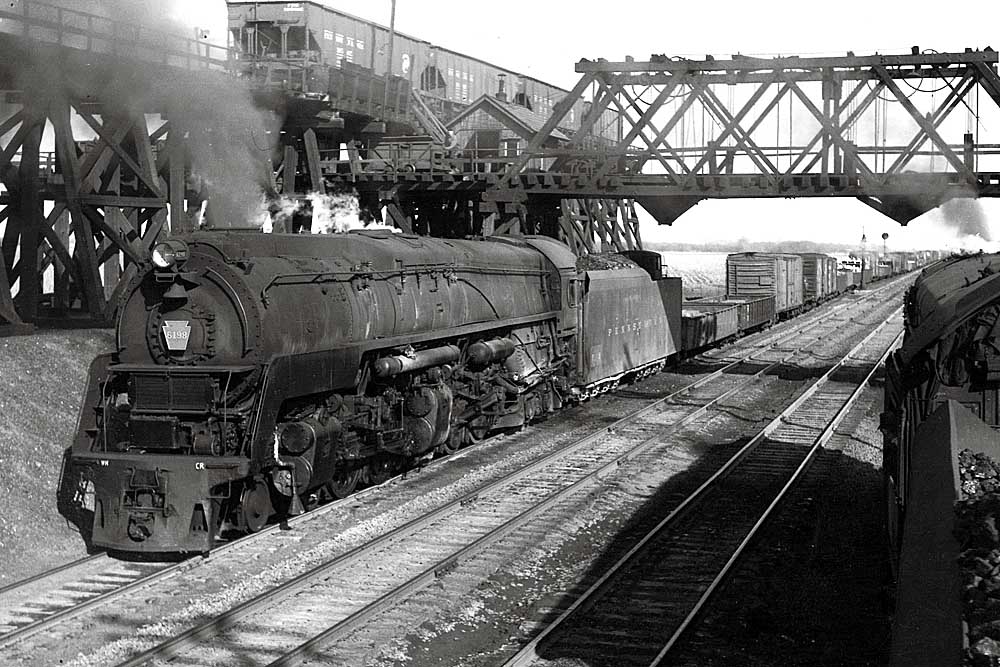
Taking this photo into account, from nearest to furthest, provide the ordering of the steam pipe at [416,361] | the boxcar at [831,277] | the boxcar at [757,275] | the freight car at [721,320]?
the steam pipe at [416,361], the freight car at [721,320], the boxcar at [757,275], the boxcar at [831,277]

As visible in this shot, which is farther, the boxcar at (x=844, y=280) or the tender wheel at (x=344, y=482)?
the boxcar at (x=844, y=280)

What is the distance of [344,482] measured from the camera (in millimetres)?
12461

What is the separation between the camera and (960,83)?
21172 millimetres

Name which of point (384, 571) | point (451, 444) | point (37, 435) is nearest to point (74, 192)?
point (37, 435)

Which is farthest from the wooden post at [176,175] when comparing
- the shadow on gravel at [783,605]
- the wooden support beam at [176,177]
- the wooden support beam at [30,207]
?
the shadow on gravel at [783,605]

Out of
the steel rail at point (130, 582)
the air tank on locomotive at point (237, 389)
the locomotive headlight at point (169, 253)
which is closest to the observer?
the steel rail at point (130, 582)

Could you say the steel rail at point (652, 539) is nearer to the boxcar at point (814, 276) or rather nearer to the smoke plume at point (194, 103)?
the smoke plume at point (194, 103)

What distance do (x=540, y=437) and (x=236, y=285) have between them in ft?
27.1

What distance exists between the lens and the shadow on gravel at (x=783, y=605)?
7.99 m

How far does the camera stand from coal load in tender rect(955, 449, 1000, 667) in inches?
136

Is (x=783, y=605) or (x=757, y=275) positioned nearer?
(x=783, y=605)

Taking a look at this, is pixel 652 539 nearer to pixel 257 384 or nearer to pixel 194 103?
pixel 257 384

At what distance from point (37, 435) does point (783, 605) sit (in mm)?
9173

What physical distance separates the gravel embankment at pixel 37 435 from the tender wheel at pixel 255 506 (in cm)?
182
